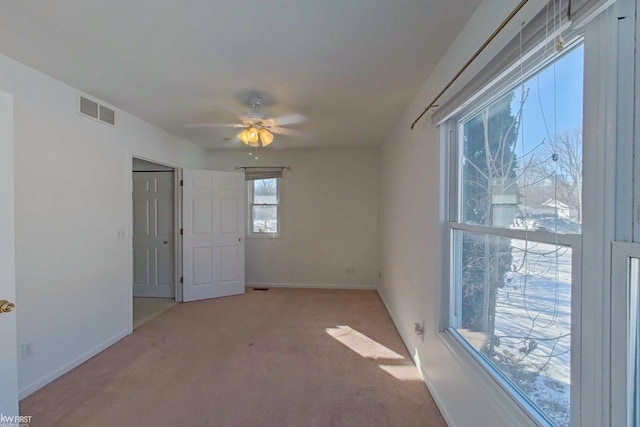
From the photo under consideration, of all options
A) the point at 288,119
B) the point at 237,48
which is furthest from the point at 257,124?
the point at 237,48

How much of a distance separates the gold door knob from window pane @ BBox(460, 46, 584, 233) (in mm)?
2513

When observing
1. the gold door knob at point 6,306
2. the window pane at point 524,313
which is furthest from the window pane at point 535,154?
the gold door knob at point 6,306

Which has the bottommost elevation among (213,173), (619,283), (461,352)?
(461,352)

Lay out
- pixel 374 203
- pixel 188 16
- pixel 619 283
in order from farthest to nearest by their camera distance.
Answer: pixel 374 203 → pixel 188 16 → pixel 619 283

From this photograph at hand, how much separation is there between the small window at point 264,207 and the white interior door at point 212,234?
443 millimetres

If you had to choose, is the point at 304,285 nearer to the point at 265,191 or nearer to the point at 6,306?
the point at 265,191

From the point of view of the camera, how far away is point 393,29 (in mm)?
1729

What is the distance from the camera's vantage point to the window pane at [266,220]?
544 cm

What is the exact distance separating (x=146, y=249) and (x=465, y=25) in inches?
194

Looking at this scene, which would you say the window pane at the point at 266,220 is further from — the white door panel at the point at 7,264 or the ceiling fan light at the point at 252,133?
the white door panel at the point at 7,264

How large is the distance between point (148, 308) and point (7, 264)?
290cm

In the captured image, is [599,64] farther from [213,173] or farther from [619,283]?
A: [213,173]

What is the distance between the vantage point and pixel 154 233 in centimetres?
470

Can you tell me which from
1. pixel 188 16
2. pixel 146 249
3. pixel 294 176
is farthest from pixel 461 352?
pixel 146 249
